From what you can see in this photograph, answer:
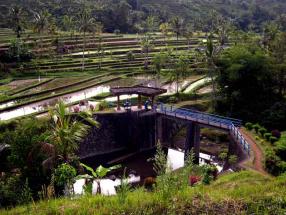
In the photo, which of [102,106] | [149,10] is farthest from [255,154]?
[149,10]

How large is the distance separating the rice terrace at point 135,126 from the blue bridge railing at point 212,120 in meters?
0.12

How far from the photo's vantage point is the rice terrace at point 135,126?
550 inches

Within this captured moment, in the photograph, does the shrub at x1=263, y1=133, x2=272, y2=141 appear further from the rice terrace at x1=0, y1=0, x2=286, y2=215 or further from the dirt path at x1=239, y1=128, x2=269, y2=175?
the dirt path at x1=239, y1=128, x2=269, y2=175

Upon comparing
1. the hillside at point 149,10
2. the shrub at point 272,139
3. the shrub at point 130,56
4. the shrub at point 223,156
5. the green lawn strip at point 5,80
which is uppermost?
the hillside at point 149,10

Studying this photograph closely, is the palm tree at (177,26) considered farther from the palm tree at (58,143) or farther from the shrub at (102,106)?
the palm tree at (58,143)

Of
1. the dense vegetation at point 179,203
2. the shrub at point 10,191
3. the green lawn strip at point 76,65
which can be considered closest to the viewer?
the dense vegetation at point 179,203

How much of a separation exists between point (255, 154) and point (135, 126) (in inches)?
646

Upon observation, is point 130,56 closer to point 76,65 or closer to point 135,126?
point 76,65

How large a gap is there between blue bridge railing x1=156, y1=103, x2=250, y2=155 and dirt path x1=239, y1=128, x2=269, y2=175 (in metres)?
0.68

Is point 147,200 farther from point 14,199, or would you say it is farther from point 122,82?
point 122,82

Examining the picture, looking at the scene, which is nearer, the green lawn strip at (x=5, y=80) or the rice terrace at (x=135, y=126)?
the rice terrace at (x=135, y=126)

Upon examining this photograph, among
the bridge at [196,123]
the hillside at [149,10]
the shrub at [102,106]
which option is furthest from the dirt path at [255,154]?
the hillside at [149,10]

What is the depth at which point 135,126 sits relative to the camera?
153 feet

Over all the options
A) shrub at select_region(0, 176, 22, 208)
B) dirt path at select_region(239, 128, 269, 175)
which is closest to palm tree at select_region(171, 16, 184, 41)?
dirt path at select_region(239, 128, 269, 175)
